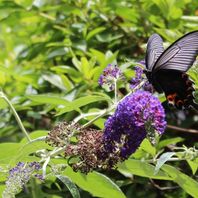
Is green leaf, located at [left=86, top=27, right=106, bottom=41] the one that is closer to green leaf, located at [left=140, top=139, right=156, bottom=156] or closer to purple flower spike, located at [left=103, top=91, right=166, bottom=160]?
green leaf, located at [left=140, top=139, right=156, bottom=156]

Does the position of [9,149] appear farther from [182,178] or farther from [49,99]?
[182,178]

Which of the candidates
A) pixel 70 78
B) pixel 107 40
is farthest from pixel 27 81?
pixel 107 40

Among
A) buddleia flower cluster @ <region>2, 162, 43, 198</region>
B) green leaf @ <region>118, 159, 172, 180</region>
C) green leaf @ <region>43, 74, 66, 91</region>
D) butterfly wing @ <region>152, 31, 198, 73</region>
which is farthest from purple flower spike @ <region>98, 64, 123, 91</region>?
green leaf @ <region>43, 74, 66, 91</region>

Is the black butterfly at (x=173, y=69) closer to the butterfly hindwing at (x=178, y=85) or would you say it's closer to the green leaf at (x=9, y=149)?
the butterfly hindwing at (x=178, y=85)

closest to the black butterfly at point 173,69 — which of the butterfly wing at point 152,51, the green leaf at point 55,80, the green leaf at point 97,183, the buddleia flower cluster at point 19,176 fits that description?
the butterfly wing at point 152,51

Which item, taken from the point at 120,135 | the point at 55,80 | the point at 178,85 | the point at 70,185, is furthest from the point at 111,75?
the point at 55,80

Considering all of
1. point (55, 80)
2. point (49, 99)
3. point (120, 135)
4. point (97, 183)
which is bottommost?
point (55, 80)

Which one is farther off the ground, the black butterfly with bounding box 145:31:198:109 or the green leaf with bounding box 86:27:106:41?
the black butterfly with bounding box 145:31:198:109

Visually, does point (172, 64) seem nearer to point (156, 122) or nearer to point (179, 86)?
point (179, 86)
